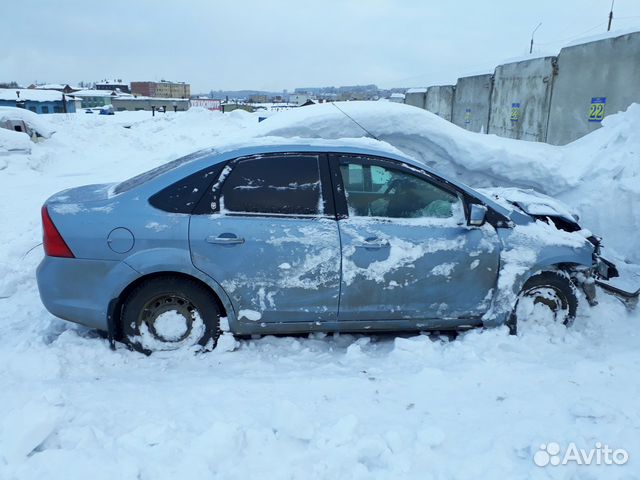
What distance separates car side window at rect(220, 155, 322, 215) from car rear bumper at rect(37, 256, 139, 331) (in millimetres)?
879

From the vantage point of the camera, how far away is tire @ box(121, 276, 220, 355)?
341 cm

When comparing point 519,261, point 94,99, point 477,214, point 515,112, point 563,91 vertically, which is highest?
point 94,99

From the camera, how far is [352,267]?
3475mm

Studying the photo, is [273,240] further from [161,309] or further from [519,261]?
[519,261]

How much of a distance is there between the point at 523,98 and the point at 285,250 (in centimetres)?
1405

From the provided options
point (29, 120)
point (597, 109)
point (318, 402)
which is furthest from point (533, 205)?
point (29, 120)

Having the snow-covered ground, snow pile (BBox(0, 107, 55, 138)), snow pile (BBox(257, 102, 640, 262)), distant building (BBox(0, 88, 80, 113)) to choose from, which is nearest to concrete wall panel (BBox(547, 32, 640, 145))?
snow pile (BBox(257, 102, 640, 262))

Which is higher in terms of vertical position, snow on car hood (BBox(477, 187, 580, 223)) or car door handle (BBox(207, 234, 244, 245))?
snow on car hood (BBox(477, 187, 580, 223))

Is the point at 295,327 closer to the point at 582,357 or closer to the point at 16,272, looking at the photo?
the point at 582,357

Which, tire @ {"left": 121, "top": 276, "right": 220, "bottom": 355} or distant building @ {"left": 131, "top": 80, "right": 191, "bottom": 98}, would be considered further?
distant building @ {"left": 131, "top": 80, "right": 191, "bottom": 98}

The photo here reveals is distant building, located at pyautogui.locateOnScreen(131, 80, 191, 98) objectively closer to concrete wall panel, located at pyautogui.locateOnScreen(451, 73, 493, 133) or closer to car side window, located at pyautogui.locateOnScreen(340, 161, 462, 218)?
concrete wall panel, located at pyautogui.locateOnScreen(451, 73, 493, 133)

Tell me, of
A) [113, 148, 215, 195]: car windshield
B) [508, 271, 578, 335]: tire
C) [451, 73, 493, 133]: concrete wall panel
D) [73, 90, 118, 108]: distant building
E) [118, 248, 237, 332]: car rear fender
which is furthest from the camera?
[73, 90, 118, 108]: distant building

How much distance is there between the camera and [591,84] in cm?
1076

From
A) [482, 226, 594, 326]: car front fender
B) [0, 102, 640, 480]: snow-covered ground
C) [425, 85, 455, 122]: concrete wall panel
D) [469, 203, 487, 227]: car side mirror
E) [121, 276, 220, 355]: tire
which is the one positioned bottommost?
[0, 102, 640, 480]: snow-covered ground
